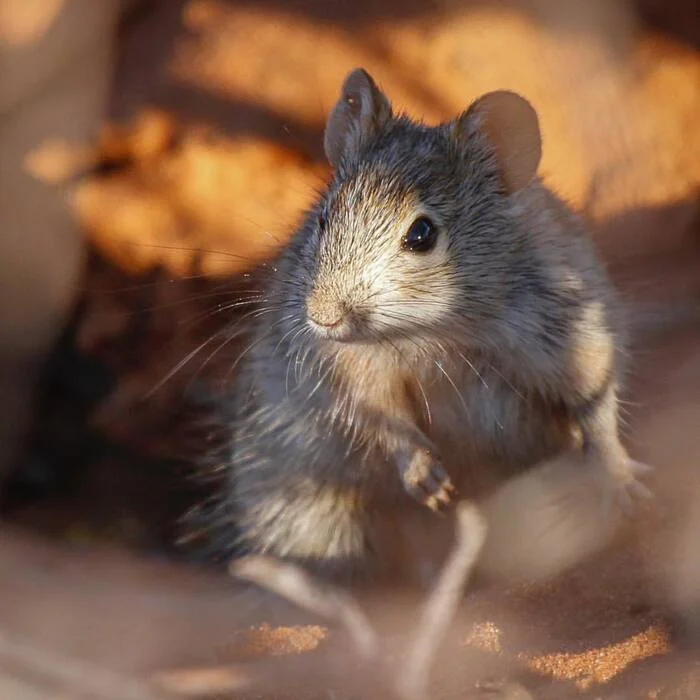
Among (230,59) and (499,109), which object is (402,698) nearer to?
(499,109)

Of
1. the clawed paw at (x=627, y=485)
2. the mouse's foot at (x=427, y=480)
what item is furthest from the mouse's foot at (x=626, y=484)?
the mouse's foot at (x=427, y=480)

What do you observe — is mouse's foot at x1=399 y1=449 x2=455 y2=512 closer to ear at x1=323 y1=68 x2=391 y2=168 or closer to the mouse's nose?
the mouse's nose

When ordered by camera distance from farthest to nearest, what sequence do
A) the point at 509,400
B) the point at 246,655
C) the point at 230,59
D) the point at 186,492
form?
the point at 186,492, the point at 230,59, the point at 509,400, the point at 246,655

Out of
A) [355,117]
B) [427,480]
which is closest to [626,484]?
[427,480]

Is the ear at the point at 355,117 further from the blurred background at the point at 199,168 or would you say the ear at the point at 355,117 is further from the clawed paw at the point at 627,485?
the clawed paw at the point at 627,485

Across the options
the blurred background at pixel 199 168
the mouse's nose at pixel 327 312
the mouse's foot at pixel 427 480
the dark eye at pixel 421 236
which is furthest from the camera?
the blurred background at pixel 199 168

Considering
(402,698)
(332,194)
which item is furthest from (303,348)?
(402,698)

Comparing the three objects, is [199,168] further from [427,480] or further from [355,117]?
[427,480]
